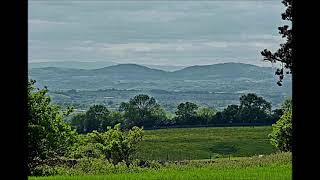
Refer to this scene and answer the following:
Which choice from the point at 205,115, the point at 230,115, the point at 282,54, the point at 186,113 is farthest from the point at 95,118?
the point at 282,54

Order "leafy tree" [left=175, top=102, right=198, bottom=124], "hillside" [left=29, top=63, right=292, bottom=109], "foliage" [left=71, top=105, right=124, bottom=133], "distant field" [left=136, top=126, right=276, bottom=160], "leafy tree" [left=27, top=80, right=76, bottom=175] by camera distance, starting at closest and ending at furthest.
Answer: "leafy tree" [left=27, top=80, right=76, bottom=175]
"distant field" [left=136, top=126, right=276, bottom=160]
"foliage" [left=71, top=105, right=124, bottom=133]
"leafy tree" [left=175, top=102, right=198, bottom=124]
"hillside" [left=29, top=63, right=292, bottom=109]

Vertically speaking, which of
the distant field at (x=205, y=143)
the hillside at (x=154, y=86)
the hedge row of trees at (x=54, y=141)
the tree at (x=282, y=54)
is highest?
the hillside at (x=154, y=86)

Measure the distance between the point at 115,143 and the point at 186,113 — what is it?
35924mm

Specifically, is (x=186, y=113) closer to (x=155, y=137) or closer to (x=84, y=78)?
A: (x=155, y=137)

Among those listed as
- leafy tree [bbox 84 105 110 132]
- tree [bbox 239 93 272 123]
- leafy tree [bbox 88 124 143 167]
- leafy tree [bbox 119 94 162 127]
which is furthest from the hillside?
leafy tree [bbox 88 124 143 167]

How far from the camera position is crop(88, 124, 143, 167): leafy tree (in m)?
30.0

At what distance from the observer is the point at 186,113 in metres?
A: 66.2

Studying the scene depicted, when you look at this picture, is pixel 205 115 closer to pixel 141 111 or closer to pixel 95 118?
pixel 141 111

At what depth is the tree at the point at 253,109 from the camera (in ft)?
200

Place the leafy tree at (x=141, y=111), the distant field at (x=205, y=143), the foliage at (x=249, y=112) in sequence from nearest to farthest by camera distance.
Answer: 1. the distant field at (x=205, y=143)
2. the foliage at (x=249, y=112)
3. the leafy tree at (x=141, y=111)

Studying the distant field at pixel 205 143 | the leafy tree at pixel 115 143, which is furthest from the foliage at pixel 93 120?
the leafy tree at pixel 115 143

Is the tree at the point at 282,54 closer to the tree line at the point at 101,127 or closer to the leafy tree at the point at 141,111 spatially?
the tree line at the point at 101,127

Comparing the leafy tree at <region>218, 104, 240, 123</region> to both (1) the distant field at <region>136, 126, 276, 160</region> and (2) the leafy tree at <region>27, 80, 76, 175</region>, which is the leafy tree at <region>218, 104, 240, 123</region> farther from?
(2) the leafy tree at <region>27, 80, 76, 175</region>

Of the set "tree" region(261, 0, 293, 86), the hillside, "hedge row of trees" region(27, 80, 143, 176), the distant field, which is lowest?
the distant field
